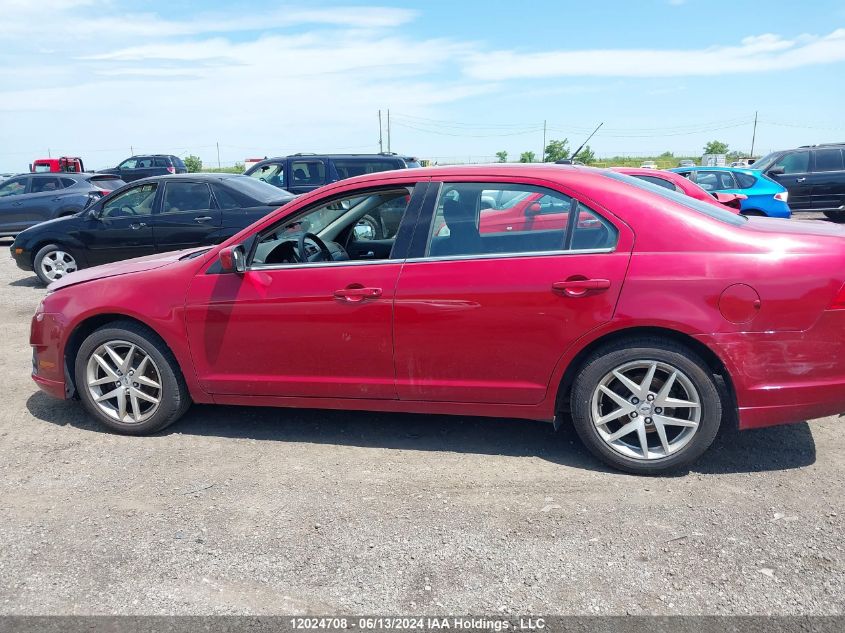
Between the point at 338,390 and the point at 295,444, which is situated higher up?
the point at 338,390

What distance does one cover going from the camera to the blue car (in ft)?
45.6

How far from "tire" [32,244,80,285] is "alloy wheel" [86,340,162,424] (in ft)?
20.4

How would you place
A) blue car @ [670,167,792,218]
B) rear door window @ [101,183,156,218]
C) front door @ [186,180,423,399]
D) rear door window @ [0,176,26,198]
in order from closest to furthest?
front door @ [186,180,423,399]
rear door window @ [101,183,156,218]
blue car @ [670,167,792,218]
rear door window @ [0,176,26,198]

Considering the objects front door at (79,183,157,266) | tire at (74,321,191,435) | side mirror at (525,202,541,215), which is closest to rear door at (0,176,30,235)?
front door at (79,183,157,266)

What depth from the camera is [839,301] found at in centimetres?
354

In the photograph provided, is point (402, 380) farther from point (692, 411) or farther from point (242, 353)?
point (692, 411)

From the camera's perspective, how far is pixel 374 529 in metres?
3.40

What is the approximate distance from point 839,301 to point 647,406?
1.05 meters

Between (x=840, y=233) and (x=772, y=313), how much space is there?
27.3 inches

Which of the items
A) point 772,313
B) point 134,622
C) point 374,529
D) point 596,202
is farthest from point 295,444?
point 772,313

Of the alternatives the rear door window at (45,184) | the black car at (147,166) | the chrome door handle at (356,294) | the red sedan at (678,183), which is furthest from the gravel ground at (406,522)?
the black car at (147,166)

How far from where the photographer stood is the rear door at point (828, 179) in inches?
648

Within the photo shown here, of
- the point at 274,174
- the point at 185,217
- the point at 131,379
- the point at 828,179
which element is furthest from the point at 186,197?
the point at 828,179

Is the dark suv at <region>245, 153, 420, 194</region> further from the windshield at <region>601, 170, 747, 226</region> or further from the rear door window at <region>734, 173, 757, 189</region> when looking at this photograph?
the windshield at <region>601, 170, 747, 226</region>
